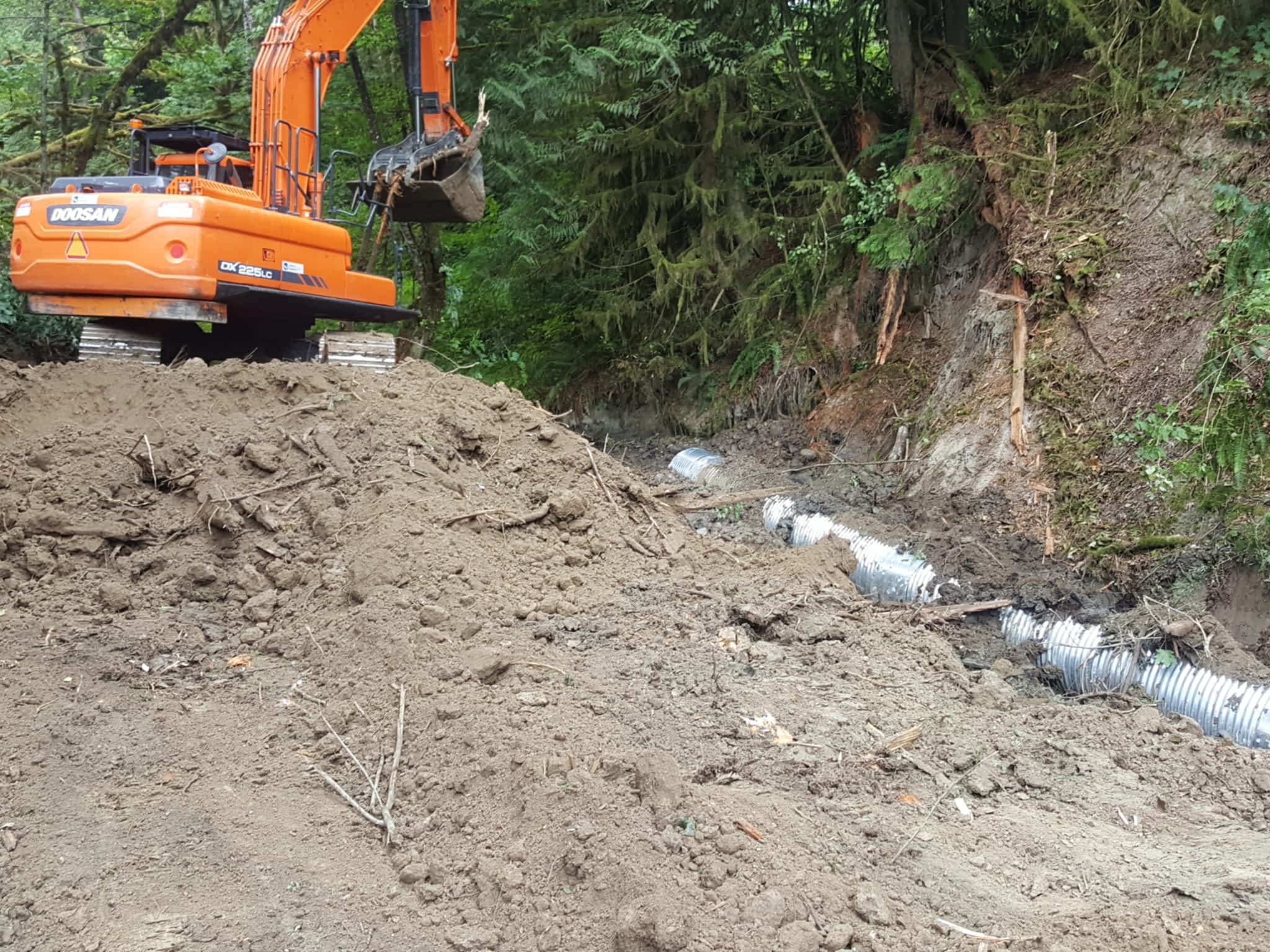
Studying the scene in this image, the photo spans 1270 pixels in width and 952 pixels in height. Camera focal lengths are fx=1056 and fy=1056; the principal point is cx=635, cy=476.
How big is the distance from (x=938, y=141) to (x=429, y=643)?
24.2ft

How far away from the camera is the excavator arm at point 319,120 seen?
8289 mm

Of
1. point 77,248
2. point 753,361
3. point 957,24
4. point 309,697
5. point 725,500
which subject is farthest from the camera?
point 753,361

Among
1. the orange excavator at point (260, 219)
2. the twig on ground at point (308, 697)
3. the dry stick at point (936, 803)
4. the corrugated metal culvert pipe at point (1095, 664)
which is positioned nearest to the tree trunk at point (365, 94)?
the orange excavator at point (260, 219)

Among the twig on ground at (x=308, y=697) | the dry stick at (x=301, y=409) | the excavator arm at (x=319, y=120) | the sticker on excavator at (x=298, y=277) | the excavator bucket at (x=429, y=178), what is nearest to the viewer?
the twig on ground at (x=308, y=697)

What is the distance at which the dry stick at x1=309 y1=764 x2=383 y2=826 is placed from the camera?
12.2ft

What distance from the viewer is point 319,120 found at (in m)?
8.41

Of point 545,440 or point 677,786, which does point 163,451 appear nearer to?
point 545,440

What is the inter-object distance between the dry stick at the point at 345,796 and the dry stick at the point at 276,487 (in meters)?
2.32

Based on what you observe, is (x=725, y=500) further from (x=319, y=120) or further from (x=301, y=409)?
(x=319, y=120)

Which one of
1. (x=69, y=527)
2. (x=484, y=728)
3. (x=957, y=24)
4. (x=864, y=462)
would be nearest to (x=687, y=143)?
(x=957, y=24)

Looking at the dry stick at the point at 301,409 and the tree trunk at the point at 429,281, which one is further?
the tree trunk at the point at 429,281

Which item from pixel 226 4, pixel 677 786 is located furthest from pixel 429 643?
pixel 226 4

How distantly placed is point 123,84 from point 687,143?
22.2 ft

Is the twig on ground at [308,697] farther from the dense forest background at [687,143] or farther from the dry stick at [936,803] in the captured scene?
the dense forest background at [687,143]
